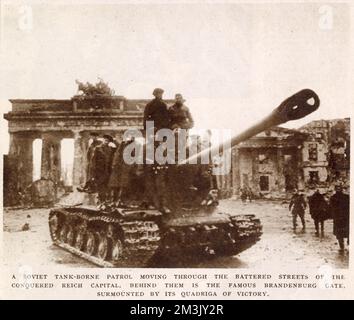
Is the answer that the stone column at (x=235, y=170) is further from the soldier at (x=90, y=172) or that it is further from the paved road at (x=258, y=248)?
the soldier at (x=90, y=172)

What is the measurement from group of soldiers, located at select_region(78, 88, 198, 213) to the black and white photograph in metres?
0.02

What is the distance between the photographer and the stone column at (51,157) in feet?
27.1

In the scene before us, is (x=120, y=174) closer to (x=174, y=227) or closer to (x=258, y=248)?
(x=174, y=227)

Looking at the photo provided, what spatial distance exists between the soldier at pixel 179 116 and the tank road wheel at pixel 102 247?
1.66 metres

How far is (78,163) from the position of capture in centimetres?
805

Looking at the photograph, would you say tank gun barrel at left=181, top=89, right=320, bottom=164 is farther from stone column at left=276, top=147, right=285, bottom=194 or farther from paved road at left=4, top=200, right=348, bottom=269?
stone column at left=276, top=147, right=285, bottom=194

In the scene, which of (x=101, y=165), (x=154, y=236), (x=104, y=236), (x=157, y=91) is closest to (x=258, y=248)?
(x=154, y=236)

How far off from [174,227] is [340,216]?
85.5 inches

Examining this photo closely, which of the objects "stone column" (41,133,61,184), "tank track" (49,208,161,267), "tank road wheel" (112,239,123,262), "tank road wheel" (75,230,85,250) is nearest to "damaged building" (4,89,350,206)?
"stone column" (41,133,61,184)

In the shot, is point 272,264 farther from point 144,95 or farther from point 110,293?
point 144,95

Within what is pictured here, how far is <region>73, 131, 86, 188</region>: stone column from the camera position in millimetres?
7871

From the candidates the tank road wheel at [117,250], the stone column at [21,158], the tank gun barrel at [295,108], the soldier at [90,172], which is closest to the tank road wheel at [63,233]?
the stone column at [21,158]

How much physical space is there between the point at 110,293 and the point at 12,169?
7.70 ft
